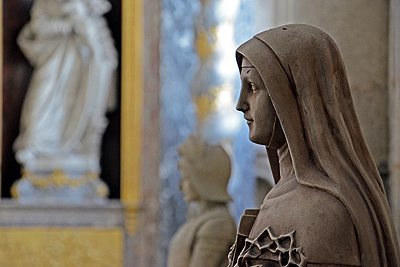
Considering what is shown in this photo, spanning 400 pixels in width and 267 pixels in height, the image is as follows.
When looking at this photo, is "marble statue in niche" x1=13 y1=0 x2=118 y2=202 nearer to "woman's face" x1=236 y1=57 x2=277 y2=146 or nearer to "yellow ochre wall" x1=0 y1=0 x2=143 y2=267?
"yellow ochre wall" x1=0 y1=0 x2=143 y2=267

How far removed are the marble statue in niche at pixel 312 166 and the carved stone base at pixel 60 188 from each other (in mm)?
6144

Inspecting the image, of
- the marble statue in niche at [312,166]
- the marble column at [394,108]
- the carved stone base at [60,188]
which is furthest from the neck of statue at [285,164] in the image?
the carved stone base at [60,188]

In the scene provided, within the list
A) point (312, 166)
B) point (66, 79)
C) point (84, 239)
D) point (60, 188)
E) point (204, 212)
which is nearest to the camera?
point (312, 166)

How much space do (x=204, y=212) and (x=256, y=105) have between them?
92.3 inches

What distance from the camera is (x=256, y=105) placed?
2.11 metres

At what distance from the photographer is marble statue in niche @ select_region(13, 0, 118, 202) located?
8.24 m

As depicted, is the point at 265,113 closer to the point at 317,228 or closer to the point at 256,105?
the point at 256,105

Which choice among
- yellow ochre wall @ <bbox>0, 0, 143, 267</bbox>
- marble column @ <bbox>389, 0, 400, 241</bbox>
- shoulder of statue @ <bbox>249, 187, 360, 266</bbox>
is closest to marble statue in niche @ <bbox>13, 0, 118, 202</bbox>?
yellow ochre wall @ <bbox>0, 0, 143, 267</bbox>

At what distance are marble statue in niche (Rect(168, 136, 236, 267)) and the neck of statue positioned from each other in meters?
1.94

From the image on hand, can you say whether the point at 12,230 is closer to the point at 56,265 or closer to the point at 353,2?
the point at 56,265

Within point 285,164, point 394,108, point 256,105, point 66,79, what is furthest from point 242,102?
point 66,79

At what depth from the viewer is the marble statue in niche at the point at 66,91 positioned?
824cm

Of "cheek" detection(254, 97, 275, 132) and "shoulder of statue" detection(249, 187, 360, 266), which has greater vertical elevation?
"cheek" detection(254, 97, 275, 132)

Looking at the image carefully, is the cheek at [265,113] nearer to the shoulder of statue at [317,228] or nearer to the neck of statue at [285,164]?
the neck of statue at [285,164]
